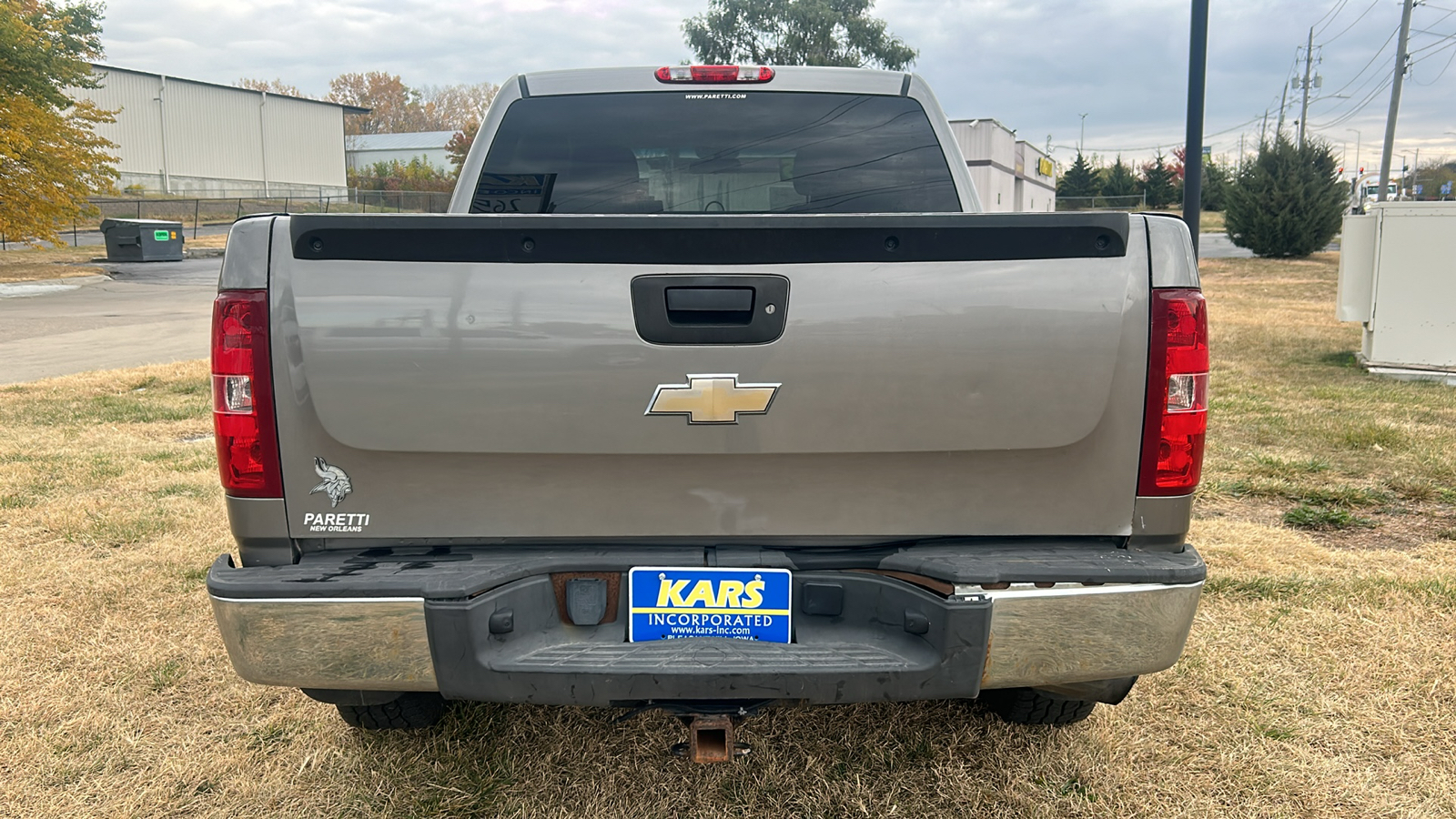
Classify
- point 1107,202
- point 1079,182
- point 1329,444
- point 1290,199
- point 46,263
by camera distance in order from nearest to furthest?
point 1329,444, point 46,263, point 1290,199, point 1107,202, point 1079,182

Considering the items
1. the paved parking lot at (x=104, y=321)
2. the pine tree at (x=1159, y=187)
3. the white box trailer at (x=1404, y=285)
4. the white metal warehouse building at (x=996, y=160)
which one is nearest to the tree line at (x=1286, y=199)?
the white metal warehouse building at (x=996, y=160)

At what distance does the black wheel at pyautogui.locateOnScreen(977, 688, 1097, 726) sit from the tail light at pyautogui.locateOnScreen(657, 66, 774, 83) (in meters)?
2.26

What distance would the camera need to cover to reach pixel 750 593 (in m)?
2.21

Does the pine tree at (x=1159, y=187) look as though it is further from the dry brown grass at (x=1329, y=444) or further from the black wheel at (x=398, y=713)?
the black wheel at (x=398, y=713)

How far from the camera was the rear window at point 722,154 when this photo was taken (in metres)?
3.58

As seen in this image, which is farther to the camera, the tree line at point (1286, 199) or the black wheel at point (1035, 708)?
the tree line at point (1286, 199)

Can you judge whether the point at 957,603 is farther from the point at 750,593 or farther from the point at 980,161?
the point at 980,161

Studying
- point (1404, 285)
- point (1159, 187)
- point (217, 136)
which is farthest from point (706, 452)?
point (217, 136)

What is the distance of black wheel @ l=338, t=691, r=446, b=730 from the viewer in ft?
9.41

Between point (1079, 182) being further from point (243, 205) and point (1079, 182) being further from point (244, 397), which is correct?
point (244, 397)

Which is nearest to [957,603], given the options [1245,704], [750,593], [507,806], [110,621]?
[750,593]

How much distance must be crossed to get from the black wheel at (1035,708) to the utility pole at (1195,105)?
5.06 meters

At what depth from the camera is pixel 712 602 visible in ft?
7.28

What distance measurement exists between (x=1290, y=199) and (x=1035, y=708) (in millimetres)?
30568
